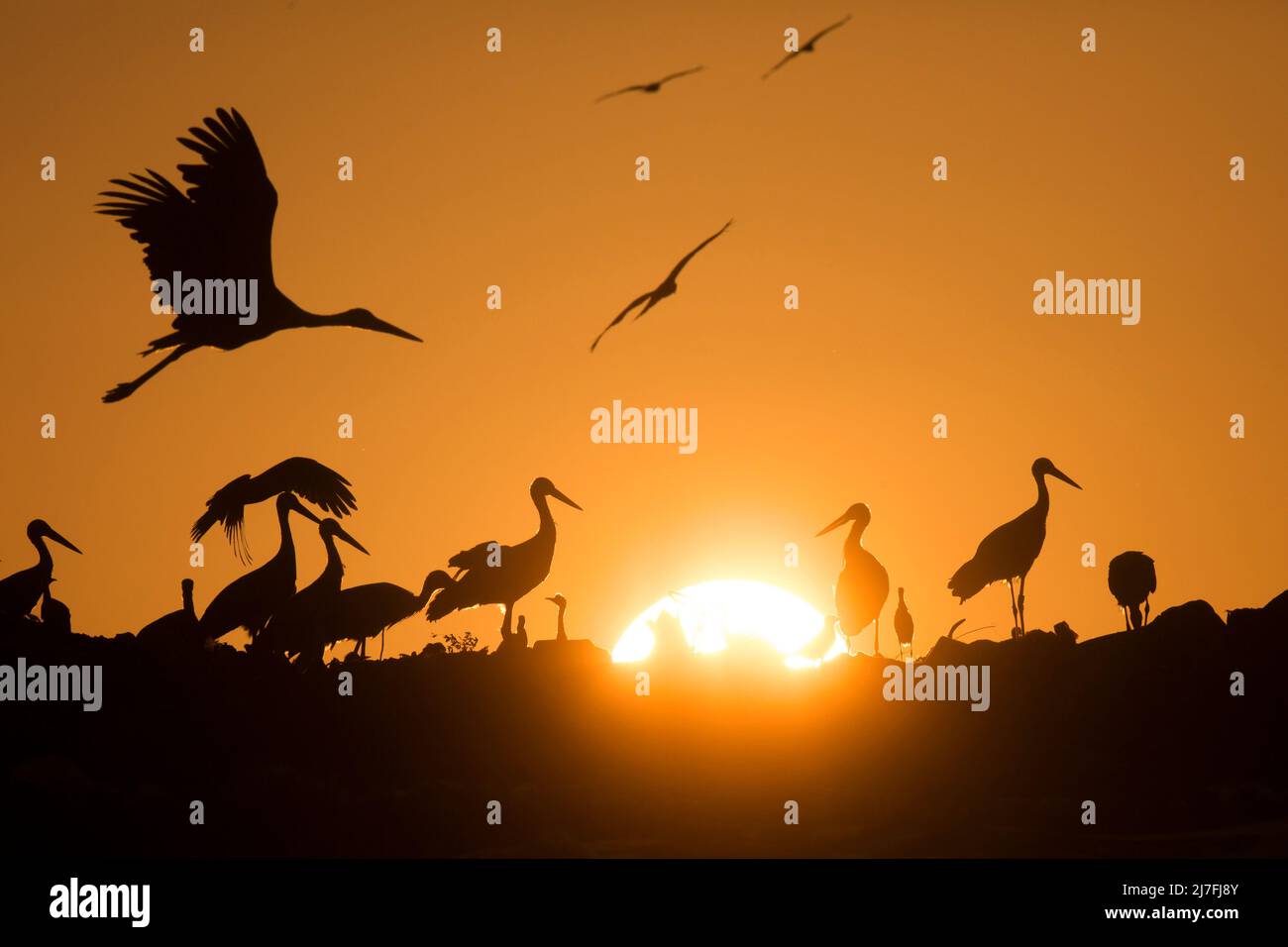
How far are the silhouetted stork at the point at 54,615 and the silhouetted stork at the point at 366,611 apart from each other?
3.40m

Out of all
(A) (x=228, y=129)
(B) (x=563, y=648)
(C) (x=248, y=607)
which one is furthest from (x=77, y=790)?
(A) (x=228, y=129)

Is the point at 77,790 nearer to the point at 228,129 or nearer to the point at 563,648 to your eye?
the point at 563,648

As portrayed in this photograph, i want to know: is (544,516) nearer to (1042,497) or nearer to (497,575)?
(497,575)

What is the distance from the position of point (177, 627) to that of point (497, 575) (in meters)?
4.43

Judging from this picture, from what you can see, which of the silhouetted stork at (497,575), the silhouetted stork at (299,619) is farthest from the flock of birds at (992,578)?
the silhouetted stork at (299,619)

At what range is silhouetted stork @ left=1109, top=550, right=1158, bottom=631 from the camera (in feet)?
87.6

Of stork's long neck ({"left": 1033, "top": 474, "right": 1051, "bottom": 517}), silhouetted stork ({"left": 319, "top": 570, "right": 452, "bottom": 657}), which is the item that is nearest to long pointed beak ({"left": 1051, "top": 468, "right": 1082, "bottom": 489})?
stork's long neck ({"left": 1033, "top": 474, "right": 1051, "bottom": 517})

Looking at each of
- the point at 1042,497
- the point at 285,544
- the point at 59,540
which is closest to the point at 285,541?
the point at 285,544

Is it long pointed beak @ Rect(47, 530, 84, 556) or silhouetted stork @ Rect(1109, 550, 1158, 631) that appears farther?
long pointed beak @ Rect(47, 530, 84, 556)

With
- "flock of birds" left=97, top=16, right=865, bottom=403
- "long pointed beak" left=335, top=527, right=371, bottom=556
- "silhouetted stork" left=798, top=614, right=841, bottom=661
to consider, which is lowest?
"silhouetted stork" left=798, top=614, right=841, bottom=661

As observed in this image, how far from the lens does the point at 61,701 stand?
2483 centimetres

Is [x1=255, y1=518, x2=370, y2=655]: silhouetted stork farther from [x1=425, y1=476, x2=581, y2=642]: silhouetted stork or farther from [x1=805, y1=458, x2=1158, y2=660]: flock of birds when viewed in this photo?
[x1=805, y1=458, x2=1158, y2=660]: flock of birds

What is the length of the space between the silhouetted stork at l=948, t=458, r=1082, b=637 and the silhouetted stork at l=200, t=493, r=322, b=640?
916 centimetres

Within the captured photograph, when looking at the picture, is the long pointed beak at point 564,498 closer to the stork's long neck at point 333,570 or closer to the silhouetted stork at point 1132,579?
the stork's long neck at point 333,570
